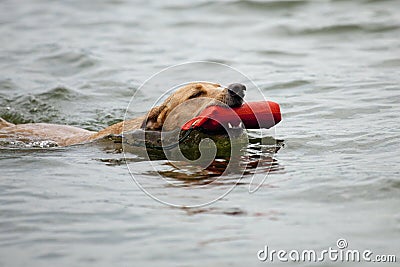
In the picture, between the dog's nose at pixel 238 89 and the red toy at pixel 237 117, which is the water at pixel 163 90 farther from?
the dog's nose at pixel 238 89

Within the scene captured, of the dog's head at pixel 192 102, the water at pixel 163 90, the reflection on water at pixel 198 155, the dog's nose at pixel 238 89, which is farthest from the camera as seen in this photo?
the dog's head at pixel 192 102

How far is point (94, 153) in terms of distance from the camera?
708 cm

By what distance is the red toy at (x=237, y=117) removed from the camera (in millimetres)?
6445

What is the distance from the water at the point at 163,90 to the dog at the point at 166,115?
0.33 m

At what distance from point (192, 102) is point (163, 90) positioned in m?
3.89

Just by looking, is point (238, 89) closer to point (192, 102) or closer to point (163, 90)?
point (192, 102)

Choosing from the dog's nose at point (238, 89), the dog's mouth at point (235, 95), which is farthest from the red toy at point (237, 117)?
the dog's nose at point (238, 89)

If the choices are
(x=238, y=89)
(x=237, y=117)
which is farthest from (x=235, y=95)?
(x=237, y=117)

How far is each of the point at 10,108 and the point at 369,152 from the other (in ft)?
17.5

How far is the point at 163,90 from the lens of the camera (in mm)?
10695

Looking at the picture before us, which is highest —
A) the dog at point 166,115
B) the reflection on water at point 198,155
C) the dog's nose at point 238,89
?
the dog's nose at point 238,89

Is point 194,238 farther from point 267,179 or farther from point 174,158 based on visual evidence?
point 174,158

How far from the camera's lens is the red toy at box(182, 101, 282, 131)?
21.1 feet

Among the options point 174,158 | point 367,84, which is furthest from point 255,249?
point 367,84
